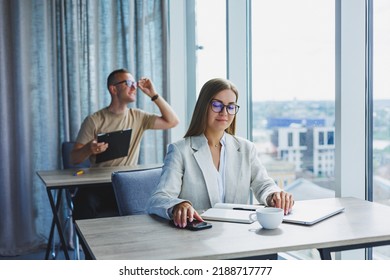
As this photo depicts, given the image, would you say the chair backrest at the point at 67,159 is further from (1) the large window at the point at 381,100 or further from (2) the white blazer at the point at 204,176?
(1) the large window at the point at 381,100

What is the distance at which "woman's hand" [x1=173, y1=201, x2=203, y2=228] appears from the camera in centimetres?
163

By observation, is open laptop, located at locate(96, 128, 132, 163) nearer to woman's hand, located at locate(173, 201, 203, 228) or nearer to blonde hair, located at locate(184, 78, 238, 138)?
blonde hair, located at locate(184, 78, 238, 138)

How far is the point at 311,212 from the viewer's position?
5.84 ft

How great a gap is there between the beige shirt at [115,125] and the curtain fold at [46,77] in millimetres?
609

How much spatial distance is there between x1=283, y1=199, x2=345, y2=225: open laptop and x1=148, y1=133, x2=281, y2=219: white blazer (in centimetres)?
15

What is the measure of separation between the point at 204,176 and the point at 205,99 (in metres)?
0.32

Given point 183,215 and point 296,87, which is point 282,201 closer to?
point 183,215

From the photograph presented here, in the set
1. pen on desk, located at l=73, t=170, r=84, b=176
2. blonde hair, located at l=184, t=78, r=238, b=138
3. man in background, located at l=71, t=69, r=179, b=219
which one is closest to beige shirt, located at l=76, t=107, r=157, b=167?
man in background, located at l=71, t=69, r=179, b=219

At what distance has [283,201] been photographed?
6.02 feet

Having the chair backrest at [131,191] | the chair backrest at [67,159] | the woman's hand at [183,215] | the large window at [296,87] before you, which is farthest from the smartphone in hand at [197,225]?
the chair backrest at [67,159]

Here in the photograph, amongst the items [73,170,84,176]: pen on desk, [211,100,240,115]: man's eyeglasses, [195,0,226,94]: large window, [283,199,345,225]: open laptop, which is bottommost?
[73,170,84,176]: pen on desk
